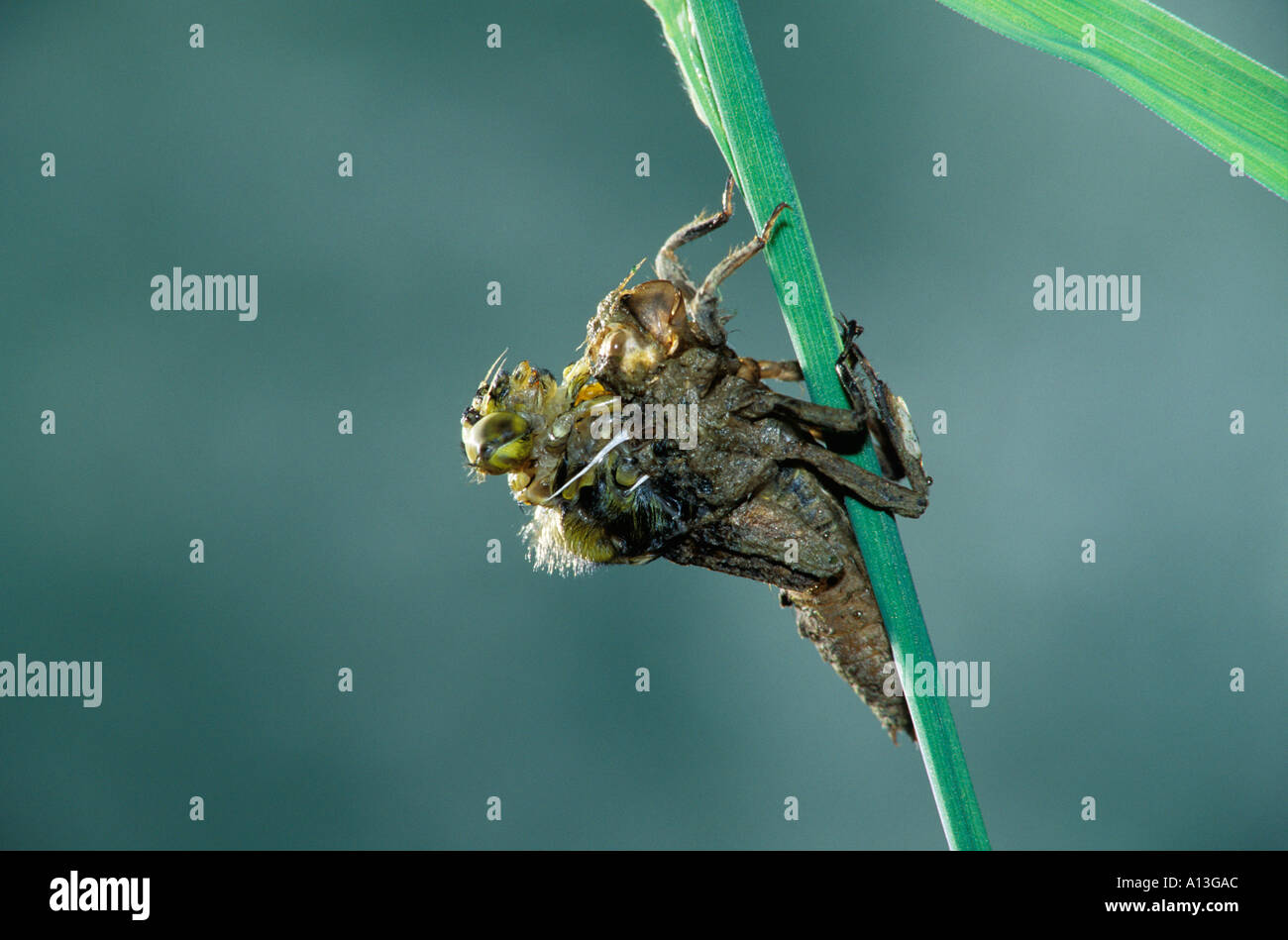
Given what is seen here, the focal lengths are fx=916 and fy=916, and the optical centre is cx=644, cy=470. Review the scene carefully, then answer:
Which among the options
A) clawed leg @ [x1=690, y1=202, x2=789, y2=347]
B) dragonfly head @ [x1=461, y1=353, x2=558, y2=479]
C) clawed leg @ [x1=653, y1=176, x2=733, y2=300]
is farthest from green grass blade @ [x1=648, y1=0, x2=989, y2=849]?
dragonfly head @ [x1=461, y1=353, x2=558, y2=479]

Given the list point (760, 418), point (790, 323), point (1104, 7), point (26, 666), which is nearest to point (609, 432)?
point (760, 418)

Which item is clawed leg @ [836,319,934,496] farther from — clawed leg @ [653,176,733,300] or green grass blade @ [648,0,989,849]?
clawed leg @ [653,176,733,300]

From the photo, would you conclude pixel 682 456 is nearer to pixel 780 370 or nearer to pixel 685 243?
pixel 780 370

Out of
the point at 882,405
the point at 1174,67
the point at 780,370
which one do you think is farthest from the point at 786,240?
the point at 780,370

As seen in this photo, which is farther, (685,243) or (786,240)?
(685,243)

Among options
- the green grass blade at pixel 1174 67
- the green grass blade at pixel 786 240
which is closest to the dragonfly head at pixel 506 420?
the green grass blade at pixel 786 240

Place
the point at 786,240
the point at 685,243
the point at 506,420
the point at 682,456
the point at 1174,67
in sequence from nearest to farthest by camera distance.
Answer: the point at 1174,67 < the point at 786,240 < the point at 506,420 < the point at 682,456 < the point at 685,243
